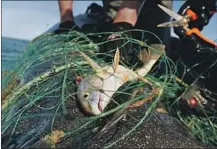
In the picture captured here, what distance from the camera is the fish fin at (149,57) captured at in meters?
2.54

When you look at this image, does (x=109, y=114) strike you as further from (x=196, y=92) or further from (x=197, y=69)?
(x=197, y=69)

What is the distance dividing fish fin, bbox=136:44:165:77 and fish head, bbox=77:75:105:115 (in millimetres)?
398

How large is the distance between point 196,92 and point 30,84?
1.17m

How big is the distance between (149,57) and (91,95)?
0.65m

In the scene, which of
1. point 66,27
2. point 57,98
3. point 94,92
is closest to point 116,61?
point 94,92

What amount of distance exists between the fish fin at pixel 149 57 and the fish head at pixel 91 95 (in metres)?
0.40

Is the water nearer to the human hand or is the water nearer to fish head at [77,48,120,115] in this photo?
the human hand

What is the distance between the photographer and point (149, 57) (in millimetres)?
2635

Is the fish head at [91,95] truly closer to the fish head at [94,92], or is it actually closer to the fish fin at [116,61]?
the fish head at [94,92]

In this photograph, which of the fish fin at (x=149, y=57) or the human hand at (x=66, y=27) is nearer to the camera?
the fish fin at (x=149, y=57)

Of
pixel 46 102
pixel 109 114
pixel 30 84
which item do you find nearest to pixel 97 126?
pixel 109 114

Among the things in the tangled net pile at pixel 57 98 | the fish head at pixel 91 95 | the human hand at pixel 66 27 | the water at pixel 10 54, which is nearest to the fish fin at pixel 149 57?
the tangled net pile at pixel 57 98

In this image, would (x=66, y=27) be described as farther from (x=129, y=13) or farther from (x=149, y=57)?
(x=149, y=57)

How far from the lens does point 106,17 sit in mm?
4660
